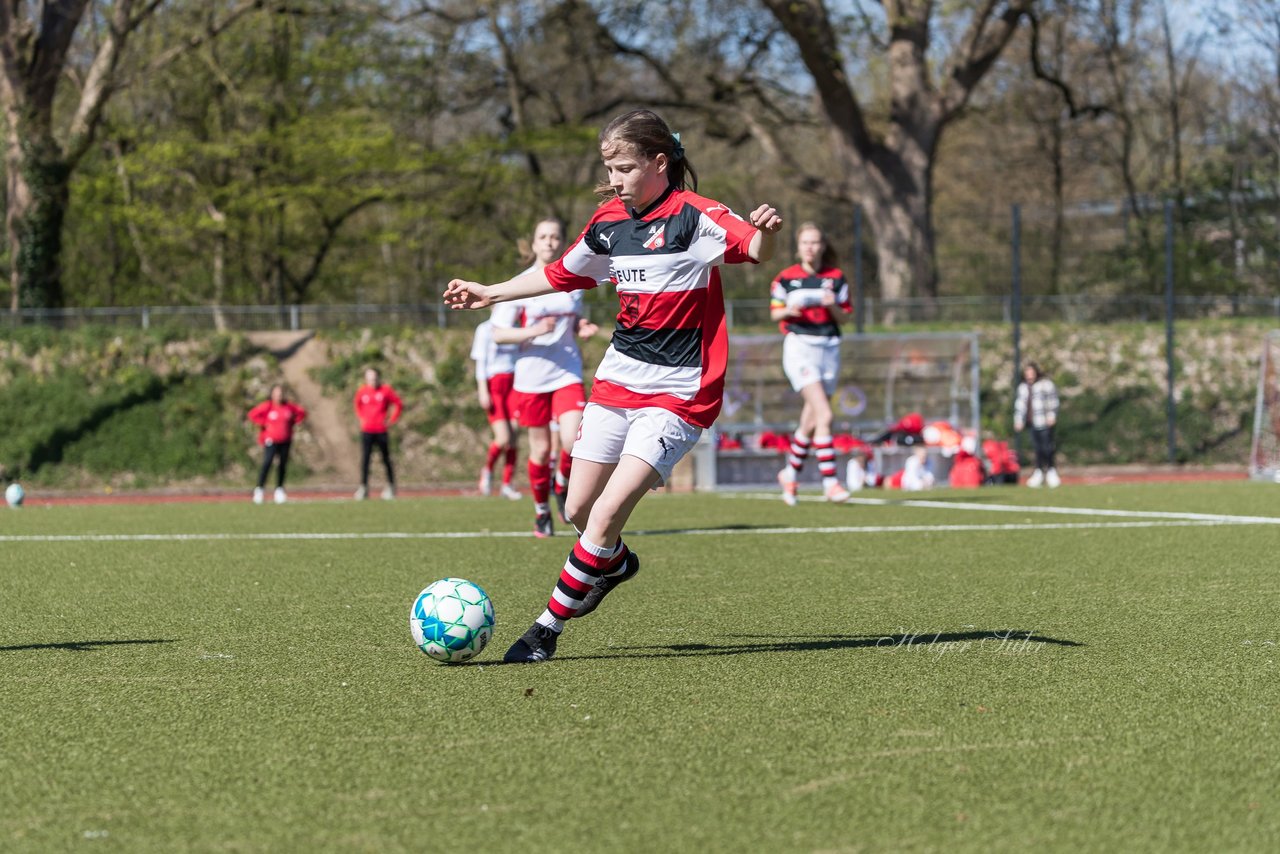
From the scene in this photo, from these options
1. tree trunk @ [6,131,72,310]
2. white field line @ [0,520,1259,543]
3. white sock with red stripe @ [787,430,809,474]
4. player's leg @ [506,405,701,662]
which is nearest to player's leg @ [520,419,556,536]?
white field line @ [0,520,1259,543]

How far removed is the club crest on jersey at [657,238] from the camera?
5.56 meters

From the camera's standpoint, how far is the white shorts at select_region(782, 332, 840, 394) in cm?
1273

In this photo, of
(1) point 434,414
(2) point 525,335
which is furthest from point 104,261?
(2) point 525,335

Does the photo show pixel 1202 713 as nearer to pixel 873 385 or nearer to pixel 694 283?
pixel 694 283

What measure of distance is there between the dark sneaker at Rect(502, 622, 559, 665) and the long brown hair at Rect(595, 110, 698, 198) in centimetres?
162

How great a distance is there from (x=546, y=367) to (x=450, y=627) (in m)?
5.00

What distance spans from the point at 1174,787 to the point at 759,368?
17319 millimetres

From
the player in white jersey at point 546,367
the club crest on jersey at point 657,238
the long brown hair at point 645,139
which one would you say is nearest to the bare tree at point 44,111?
the player in white jersey at point 546,367

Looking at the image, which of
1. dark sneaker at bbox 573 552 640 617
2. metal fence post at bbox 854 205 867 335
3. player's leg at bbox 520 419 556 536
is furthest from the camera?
metal fence post at bbox 854 205 867 335

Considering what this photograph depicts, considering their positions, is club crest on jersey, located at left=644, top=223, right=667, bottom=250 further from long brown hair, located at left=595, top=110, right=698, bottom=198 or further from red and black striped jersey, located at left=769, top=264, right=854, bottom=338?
red and black striped jersey, located at left=769, top=264, right=854, bottom=338

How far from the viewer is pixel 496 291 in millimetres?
5785

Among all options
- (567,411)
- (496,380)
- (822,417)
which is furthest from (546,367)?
(496,380)

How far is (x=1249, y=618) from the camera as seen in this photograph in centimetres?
611

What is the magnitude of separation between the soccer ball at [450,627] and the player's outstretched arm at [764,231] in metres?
1.56
